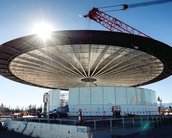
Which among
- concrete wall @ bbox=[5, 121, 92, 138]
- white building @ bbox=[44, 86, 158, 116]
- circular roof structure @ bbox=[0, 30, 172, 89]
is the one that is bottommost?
concrete wall @ bbox=[5, 121, 92, 138]

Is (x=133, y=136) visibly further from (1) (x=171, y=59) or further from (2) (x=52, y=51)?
(1) (x=171, y=59)

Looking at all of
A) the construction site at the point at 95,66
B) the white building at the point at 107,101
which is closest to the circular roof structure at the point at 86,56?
the construction site at the point at 95,66

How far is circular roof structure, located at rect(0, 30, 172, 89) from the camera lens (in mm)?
29750

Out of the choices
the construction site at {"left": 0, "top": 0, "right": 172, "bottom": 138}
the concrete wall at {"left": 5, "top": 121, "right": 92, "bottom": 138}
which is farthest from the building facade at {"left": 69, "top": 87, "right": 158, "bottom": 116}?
the concrete wall at {"left": 5, "top": 121, "right": 92, "bottom": 138}

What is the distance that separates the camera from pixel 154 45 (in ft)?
105

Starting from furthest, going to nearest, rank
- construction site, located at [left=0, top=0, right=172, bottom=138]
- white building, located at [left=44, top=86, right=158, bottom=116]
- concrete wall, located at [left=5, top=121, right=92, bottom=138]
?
white building, located at [left=44, top=86, right=158, bottom=116] → construction site, located at [left=0, top=0, right=172, bottom=138] → concrete wall, located at [left=5, top=121, right=92, bottom=138]

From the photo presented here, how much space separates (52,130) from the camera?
14.2 metres

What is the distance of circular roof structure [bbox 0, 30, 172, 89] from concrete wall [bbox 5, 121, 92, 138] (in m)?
14.5

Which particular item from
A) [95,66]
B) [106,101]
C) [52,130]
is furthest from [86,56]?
[52,130]

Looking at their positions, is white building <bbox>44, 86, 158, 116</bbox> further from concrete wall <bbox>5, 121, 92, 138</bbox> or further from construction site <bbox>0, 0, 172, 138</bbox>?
concrete wall <bbox>5, 121, 92, 138</bbox>

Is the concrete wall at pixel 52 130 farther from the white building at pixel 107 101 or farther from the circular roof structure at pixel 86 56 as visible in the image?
the white building at pixel 107 101

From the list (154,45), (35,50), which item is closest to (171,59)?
(154,45)

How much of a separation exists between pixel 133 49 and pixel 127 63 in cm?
963

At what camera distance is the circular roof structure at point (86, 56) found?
29.8m
